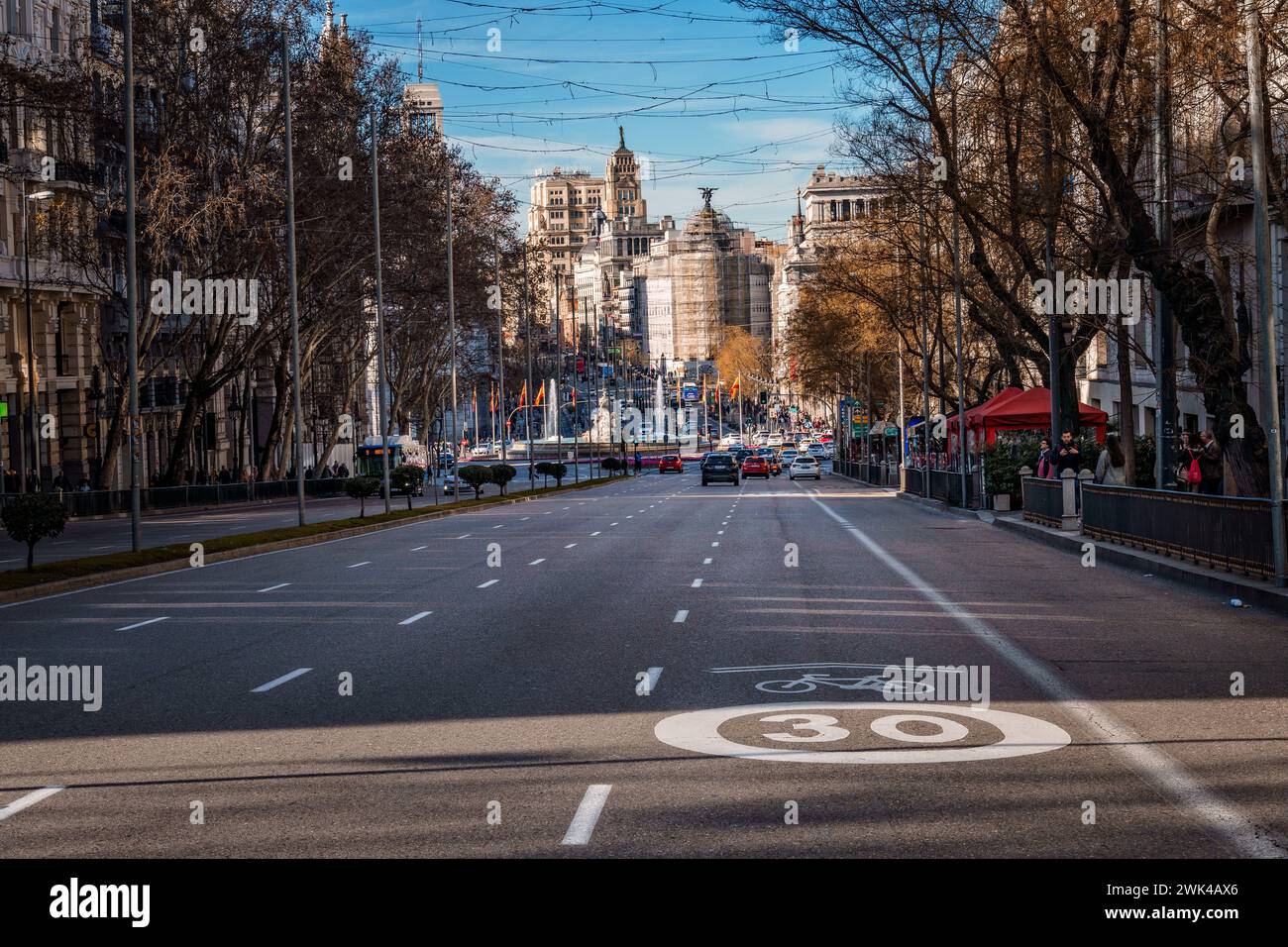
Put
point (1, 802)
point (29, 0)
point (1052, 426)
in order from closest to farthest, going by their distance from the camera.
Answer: point (1, 802)
point (1052, 426)
point (29, 0)

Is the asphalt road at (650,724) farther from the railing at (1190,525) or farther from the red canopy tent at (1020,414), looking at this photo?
the red canopy tent at (1020,414)

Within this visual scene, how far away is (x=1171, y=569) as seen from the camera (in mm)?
23609

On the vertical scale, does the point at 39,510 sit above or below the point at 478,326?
below

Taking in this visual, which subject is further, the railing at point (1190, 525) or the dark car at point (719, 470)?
the dark car at point (719, 470)

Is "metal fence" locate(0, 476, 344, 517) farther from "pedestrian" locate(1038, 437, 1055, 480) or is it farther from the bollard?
the bollard

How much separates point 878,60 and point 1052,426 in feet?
31.2

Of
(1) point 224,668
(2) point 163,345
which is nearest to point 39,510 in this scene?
(1) point 224,668

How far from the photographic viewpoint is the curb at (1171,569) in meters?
19.3

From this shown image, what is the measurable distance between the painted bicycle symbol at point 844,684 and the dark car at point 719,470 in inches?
2855

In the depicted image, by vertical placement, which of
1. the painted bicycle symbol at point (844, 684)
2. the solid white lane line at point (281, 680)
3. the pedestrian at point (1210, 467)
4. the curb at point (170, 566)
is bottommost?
the curb at point (170, 566)

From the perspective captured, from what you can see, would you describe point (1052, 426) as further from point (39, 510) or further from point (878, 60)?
point (39, 510)

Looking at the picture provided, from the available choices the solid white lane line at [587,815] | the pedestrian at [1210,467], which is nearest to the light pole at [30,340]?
the pedestrian at [1210,467]
